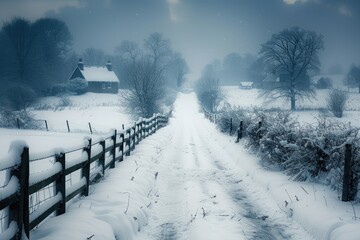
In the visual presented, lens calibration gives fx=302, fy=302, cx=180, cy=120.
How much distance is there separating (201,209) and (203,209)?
28 cm

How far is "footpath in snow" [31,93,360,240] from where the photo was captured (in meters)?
5.15

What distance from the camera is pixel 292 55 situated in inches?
2104

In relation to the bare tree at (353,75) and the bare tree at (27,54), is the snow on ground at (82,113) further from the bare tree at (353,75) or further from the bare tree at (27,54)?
the bare tree at (353,75)

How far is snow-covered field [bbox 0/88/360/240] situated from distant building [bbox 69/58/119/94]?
221 feet

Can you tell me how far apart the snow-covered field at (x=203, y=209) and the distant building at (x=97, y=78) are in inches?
2647

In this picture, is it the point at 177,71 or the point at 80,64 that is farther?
the point at 177,71

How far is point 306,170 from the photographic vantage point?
325 inches

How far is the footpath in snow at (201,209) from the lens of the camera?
16.9 ft

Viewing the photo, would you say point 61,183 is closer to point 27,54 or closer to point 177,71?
point 27,54

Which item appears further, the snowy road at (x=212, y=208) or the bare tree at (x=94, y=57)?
the bare tree at (x=94, y=57)

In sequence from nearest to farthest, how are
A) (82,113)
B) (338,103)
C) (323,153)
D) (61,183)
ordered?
(61,183) → (323,153) → (338,103) → (82,113)

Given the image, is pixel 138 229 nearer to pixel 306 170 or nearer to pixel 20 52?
pixel 306 170

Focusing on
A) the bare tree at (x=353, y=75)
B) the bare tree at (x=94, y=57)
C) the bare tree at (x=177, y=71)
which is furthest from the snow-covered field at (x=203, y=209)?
the bare tree at (x=353, y=75)

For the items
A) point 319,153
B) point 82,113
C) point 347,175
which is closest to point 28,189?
point 347,175
